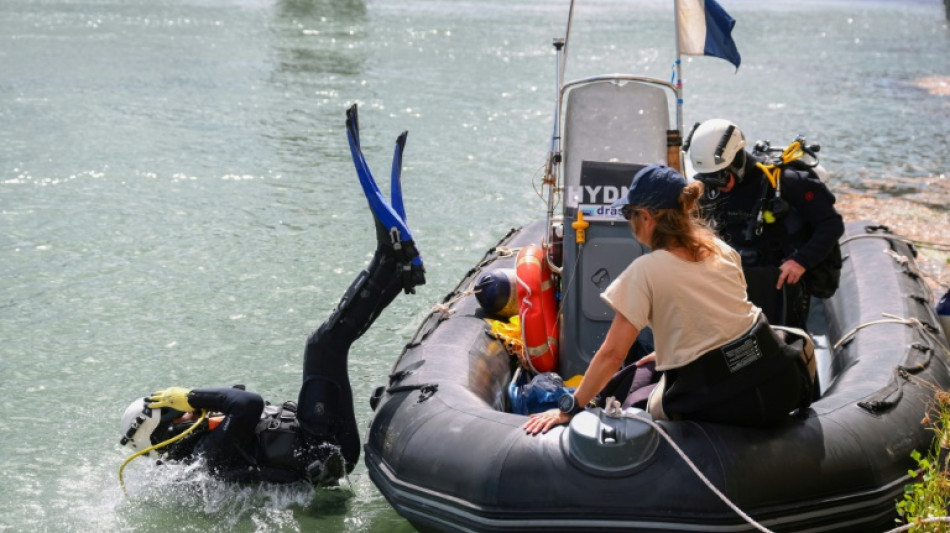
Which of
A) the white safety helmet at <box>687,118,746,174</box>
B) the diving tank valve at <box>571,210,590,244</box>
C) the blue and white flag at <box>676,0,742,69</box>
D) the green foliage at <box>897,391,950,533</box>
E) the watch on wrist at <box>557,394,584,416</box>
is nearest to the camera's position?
the green foliage at <box>897,391,950,533</box>

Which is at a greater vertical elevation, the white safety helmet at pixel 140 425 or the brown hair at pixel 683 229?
the brown hair at pixel 683 229

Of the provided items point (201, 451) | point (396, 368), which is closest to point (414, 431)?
point (396, 368)

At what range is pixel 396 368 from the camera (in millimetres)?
5094

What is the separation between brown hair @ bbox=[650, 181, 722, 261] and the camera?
11.8 feet

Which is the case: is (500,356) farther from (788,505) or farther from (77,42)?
(77,42)

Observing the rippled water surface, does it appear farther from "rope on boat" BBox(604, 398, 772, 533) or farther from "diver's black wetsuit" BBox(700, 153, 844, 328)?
"diver's black wetsuit" BBox(700, 153, 844, 328)

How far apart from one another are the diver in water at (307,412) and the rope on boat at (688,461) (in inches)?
51.9

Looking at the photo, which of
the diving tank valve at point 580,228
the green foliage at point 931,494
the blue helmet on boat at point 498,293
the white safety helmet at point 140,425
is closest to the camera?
the green foliage at point 931,494

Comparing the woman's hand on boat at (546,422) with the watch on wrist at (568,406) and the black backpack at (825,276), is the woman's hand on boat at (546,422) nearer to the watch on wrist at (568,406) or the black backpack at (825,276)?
the watch on wrist at (568,406)

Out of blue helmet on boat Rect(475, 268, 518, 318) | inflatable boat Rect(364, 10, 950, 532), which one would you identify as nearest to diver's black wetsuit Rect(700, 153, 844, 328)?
inflatable boat Rect(364, 10, 950, 532)

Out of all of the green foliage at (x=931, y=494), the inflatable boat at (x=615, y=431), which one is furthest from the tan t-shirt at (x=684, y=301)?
the green foliage at (x=931, y=494)

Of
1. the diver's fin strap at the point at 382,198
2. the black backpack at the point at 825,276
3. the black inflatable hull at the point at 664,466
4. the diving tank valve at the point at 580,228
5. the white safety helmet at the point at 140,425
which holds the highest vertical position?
the diver's fin strap at the point at 382,198

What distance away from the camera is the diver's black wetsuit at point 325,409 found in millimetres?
4926

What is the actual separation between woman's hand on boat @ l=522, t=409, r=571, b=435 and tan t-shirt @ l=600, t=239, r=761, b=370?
0.43 meters
